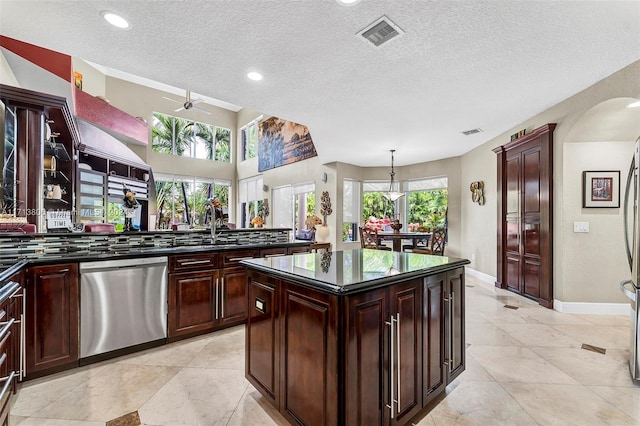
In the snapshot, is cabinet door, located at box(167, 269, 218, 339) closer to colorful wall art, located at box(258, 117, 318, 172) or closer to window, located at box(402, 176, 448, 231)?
colorful wall art, located at box(258, 117, 318, 172)

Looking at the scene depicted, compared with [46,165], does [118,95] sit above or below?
above

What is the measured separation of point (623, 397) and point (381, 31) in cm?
311

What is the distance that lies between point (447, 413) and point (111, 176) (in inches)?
294

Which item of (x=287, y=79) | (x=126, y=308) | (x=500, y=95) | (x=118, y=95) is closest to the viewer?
(x=126, y=308)

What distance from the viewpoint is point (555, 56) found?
259cm

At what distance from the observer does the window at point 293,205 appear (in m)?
7.97

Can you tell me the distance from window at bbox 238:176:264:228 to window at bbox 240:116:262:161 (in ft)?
3.07

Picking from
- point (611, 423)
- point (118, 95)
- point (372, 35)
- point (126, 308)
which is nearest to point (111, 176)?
point (118, 95)

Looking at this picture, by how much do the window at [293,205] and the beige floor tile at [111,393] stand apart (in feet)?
18.7

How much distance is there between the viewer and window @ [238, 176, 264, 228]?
388 inches

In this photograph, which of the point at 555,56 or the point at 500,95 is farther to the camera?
the point at 500,95

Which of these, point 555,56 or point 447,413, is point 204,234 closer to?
point 447,413

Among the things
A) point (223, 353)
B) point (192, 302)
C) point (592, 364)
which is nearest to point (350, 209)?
point (192, 302)

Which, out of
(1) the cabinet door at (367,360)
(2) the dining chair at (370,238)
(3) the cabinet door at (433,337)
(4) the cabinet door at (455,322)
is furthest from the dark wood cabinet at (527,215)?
(1) the cabinet door at (367,360)
